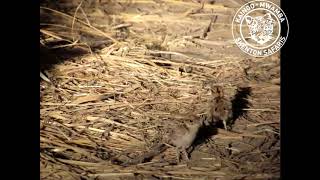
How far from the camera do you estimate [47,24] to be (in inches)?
69.2

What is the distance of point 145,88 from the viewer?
1.55 m

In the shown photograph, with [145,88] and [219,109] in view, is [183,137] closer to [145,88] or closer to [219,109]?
[219,109]

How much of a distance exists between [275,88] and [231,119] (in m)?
0.25

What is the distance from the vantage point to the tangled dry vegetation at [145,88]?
1312 millimetres

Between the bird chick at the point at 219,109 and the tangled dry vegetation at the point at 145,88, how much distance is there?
0.10 ft

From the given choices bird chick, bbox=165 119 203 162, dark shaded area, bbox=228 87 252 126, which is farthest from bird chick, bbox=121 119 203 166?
dark shaded area, bbox=228 87 252 126

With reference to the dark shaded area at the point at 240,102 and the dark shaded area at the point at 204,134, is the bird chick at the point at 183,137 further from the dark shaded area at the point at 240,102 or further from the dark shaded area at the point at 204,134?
the dark shaded area at the point at 240,102

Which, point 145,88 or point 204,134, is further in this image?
point 145,88

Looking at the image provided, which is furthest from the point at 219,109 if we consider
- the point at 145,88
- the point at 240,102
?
the point at 145,88

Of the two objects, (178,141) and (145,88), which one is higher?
(145,88)

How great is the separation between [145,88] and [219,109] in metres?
0.28

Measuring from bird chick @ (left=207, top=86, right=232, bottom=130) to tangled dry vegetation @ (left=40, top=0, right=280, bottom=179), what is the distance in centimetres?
3
